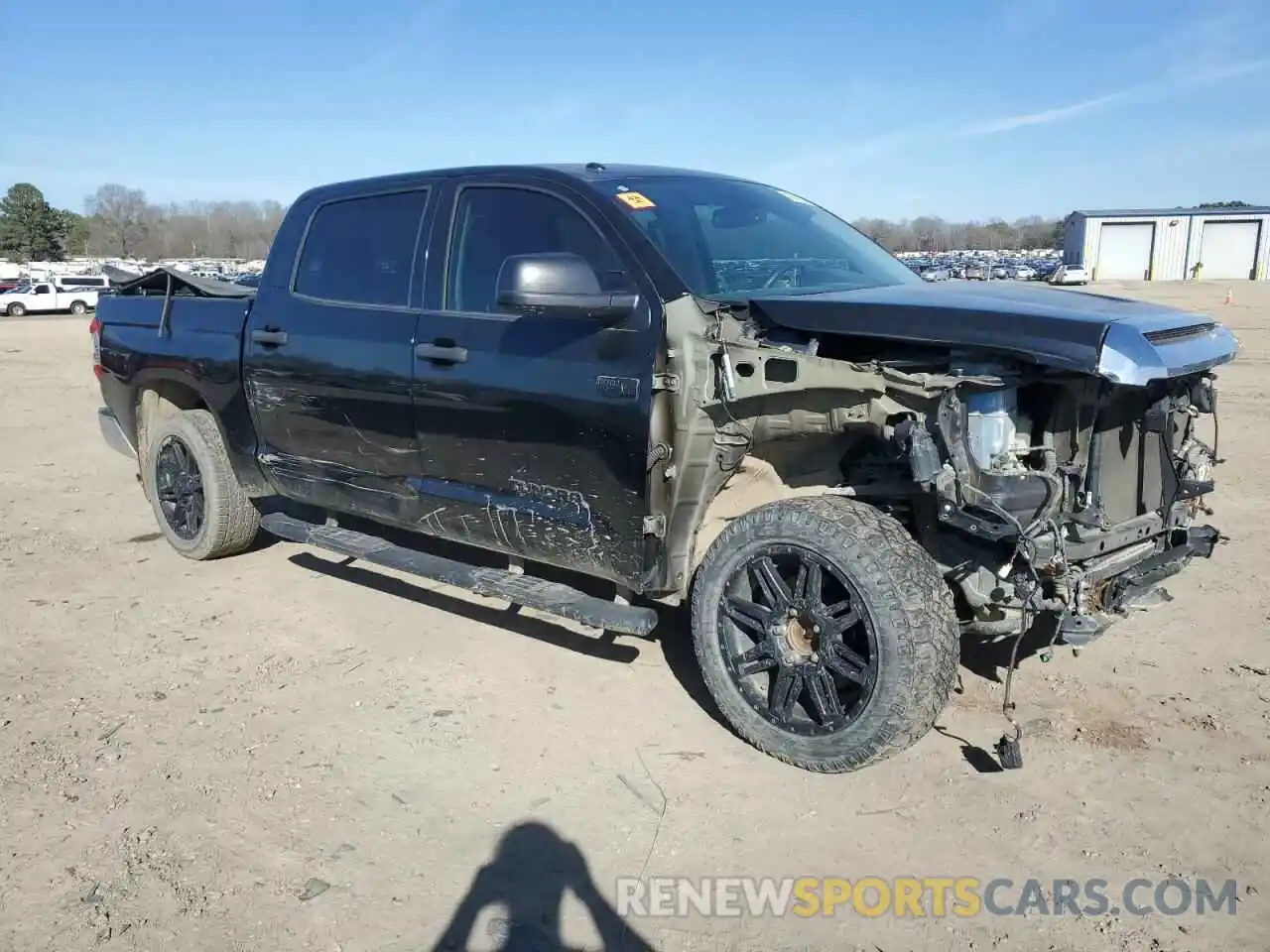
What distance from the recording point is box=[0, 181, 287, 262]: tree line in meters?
73.4

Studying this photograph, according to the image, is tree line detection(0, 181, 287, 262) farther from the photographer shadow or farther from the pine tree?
the photographer shadow

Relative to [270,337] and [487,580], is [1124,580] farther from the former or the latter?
[270,337]

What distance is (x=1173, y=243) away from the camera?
62438mm

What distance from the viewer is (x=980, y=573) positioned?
3352 mm

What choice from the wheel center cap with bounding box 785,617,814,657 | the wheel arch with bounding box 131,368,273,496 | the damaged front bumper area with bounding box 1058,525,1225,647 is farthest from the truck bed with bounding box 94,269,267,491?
the damaged front bumper area with bounding box 1058,525,1225,647

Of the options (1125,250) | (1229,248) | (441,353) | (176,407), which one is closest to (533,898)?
(441,353)

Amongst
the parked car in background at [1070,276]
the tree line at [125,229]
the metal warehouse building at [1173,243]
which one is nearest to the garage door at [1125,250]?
the metal warehouse building at [1173,243]

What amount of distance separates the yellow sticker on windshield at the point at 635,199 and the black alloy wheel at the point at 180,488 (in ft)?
10.3

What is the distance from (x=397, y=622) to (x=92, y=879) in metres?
2.10

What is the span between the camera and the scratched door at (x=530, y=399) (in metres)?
3.56

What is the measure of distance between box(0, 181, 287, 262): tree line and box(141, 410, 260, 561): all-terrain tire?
63.9m

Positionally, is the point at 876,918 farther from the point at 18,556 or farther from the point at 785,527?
the point at 18,556

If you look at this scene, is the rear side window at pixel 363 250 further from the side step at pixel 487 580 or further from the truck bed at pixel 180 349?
the side step at pixel 487 580

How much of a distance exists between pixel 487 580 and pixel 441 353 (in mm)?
961
